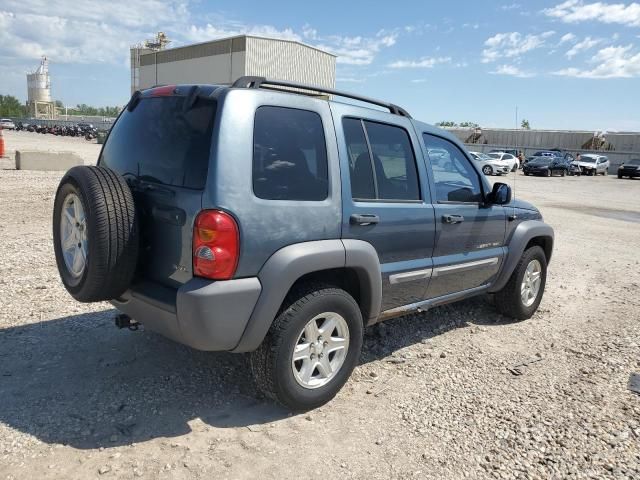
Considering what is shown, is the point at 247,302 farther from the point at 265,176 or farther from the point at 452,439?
the point at 452,439

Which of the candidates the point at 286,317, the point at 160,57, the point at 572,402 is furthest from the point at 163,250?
the point at 160,57

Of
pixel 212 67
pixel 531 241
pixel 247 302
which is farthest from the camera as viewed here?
pixel 212 67

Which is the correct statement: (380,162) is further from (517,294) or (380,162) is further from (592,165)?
(592,165)

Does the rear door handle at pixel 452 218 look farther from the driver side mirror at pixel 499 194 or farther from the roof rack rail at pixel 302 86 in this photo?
the roof rack rail at pixel 302 86

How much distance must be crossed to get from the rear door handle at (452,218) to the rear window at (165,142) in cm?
198

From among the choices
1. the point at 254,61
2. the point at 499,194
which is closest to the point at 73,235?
the point at 499,194

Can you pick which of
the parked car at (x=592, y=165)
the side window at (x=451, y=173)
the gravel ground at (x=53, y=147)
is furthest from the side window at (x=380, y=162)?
the parked car at (x=592, y=165)

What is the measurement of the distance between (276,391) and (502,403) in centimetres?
159

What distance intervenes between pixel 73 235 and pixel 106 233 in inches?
21.4

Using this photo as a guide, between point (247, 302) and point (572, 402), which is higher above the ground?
point (247, 302)

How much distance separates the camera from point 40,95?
452ft

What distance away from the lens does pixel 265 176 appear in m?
2.98

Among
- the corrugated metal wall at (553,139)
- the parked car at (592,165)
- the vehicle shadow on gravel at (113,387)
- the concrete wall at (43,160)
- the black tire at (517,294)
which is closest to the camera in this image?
the vehicle shadow on gravel at (113,387)

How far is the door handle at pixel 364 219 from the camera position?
11.0 feet
